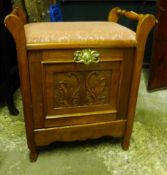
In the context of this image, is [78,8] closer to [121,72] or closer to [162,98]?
[162,98]

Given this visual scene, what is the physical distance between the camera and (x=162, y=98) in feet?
5.76

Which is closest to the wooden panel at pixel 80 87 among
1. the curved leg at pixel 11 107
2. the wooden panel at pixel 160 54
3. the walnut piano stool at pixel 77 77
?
the walnut piano stool at pixel 77 77

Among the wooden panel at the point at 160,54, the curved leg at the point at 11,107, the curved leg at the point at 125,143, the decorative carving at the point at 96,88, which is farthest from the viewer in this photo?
the wooden panel at the point at 160,54

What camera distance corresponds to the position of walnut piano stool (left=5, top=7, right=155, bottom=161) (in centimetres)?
93

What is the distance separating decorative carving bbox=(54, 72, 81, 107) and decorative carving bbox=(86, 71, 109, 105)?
4 centimetres

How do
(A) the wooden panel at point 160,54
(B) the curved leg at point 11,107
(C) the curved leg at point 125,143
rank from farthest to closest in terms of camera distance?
1. (A) the wooden panel at point 160,54
2. (B) the curved leg at point 11,107
3. (C) the curved leg at point 125,143

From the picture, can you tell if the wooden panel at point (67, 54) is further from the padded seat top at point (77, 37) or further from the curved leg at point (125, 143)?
the curved leg at point (125, 143)

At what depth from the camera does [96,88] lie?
106 cm

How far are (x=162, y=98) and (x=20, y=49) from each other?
1183 mm

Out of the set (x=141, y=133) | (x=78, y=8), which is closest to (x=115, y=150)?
(x=141, y=133)

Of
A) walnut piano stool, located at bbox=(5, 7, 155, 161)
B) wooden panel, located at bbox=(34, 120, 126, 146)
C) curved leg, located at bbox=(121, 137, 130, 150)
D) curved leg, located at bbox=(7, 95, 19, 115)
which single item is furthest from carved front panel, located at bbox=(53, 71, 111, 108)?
curved leg, located at bbox=(7, 95, 19, 115)

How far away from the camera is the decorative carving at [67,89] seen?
1000mm

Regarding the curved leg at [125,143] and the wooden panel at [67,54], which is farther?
the curved leg at [125,143]

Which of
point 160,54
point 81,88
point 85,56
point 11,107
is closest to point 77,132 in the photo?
point 81,88
